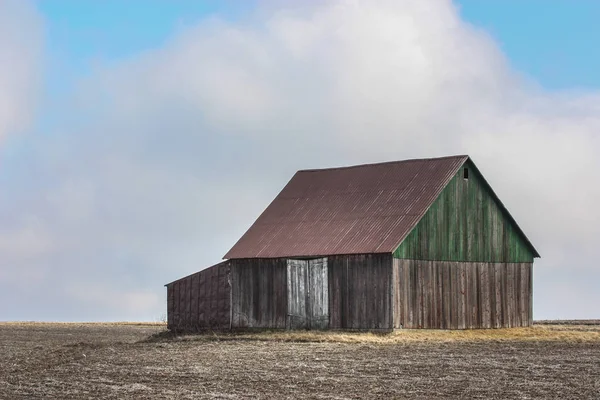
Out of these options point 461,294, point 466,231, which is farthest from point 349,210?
point 461,294

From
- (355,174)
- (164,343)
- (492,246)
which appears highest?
(355,174)

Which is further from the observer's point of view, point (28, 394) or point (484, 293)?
point (484, 293)

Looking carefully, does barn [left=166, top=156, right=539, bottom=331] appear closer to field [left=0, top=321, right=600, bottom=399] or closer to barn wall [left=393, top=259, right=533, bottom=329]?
barn wall [left=393, top=259, right=533, bottom=329]

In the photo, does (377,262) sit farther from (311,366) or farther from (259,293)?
(311,366)

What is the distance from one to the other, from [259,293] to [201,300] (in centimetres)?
362

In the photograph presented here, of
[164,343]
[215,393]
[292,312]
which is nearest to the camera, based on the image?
[215,393]

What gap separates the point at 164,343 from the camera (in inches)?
1839

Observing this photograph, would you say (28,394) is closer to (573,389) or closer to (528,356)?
(573,389)

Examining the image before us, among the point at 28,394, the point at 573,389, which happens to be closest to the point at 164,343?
the point at 28,394

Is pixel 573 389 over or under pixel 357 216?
under

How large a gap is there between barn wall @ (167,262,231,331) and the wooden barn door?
381cm

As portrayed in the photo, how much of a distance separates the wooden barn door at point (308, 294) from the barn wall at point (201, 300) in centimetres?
381

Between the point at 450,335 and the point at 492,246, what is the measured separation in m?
6.91

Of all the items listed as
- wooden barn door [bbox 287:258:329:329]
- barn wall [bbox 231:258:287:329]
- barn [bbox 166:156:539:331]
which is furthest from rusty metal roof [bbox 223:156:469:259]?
wooden barn door [bbox 287:258:329:329]
